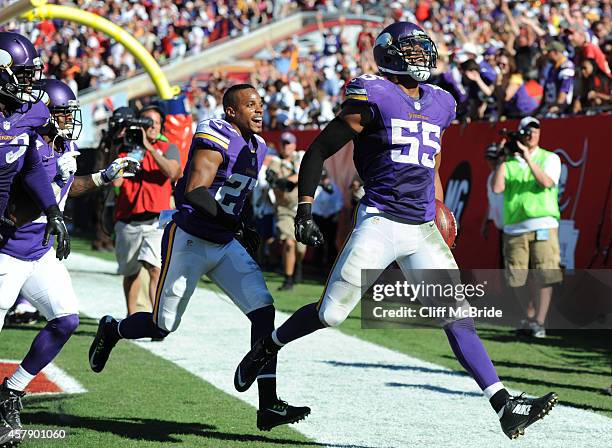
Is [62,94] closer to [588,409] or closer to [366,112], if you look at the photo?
[366,112]

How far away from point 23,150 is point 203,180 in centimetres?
90

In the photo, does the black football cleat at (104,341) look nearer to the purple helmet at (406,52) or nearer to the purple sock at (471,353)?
the purple sock at (471,353)

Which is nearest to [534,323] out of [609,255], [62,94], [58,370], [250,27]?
[609,255]

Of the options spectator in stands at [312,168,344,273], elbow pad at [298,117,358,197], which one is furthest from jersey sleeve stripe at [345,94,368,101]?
→ spectator in stands at [312,168,344,273]

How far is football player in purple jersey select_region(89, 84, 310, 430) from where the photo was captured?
214 inches

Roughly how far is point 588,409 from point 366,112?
2.49m

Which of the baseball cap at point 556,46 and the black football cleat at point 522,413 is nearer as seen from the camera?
the black football cleat at point 522,413

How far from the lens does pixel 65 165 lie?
5.66 meters

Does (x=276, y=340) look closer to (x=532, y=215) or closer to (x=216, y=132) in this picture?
(x=216, y=132)

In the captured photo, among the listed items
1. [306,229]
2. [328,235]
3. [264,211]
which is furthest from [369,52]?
[306,229]

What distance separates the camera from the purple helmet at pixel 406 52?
522 centimetres

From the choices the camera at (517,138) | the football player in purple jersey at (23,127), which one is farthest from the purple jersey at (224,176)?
the camera at (517,138)

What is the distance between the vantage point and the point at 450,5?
2300cm

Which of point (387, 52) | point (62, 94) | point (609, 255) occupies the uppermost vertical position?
point (387, 52)
